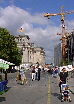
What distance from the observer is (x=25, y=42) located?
156875 millimetres

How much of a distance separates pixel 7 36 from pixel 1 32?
1935 millimetres

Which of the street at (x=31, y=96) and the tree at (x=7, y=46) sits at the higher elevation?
the tree at (x=7, y=46)

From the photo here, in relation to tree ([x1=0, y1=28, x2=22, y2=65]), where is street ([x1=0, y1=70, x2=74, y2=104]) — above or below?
below

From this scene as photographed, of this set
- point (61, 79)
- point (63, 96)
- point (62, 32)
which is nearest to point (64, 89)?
point (63, 96)

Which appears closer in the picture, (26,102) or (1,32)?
(26,102)

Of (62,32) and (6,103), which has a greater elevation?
(62,32)

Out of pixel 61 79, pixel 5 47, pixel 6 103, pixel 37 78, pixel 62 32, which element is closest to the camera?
pixel 6 103

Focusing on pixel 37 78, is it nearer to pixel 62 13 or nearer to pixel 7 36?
pixel 7 36

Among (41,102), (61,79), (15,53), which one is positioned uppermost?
(15,53)

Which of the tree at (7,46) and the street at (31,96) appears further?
the tree at (7,46)

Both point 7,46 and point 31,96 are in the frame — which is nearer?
point 31,96

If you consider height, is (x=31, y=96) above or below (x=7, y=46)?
below

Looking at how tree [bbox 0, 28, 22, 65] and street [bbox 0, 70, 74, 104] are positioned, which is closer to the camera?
street [bbox 0, 70, 74, 104]

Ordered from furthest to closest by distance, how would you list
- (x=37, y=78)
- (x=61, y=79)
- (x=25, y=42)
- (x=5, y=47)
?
(x=25, y=42) → (x=5, y=47) → (x=37, y=78) → (x=61, y=79)
